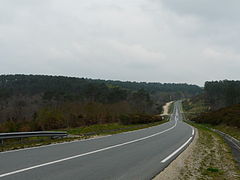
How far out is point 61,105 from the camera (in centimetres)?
6944

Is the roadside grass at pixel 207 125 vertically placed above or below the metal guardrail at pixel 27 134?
below

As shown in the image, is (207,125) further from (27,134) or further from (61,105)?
(27,134)

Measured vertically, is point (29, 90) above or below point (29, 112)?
above

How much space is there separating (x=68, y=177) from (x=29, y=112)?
272 ft

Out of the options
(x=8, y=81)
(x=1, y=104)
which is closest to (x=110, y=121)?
(x=1, y=104)

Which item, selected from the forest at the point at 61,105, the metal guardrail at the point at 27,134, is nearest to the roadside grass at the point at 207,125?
the metal guardrail at the point at 27,134

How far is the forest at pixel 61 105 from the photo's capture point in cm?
5381

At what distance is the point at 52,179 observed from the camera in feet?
25.4

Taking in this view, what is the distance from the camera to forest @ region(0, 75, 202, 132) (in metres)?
53.8

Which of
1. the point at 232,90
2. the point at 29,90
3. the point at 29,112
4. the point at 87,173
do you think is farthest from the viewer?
the point at 29,90

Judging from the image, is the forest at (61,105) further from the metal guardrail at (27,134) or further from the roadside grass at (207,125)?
the metal guardrail at (27,134)

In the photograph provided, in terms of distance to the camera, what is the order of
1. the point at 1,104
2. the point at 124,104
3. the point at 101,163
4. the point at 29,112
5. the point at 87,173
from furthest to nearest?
the point at 1,104, the point at 29,112, the point at 124,104, the point at 101,163, the point at 87,173

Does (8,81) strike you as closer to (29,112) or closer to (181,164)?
(29,112)

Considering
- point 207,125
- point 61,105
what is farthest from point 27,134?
point 61,105
